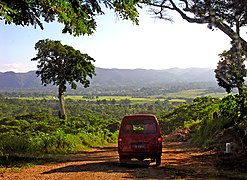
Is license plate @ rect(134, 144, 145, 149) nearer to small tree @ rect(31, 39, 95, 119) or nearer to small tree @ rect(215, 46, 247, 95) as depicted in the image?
small tree @ rect(215, 46, 247, 95)

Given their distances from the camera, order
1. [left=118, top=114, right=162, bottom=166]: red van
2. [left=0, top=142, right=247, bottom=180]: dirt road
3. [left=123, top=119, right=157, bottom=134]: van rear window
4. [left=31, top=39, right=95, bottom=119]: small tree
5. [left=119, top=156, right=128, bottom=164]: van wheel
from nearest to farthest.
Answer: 1. [left=0, top=142, right=247, bottom=180]: dirt road
2. [left=118, top=114, right=162, bottom=166]: red van
3. [left=119, top=156, right=128, bottom=164]: van wheel
4. [left=123, top=119, right=157, bottom=134]: van rear window
5. [left=31, top=39, right=95, bottom=119]: small tree

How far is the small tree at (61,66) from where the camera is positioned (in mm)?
44562

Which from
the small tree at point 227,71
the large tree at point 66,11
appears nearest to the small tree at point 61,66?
the small tree at point 227,71

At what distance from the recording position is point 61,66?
148 ft

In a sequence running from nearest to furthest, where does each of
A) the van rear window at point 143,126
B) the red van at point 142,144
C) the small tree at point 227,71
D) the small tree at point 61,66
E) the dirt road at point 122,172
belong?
the dirt road at point 122,172
the red van at point 142,144
the van rear window at point 143,126
the small tree at point 227,71
the small tree at point 61,66

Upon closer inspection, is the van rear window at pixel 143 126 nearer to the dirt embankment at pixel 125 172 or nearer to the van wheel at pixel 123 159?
the van wheel at pixel 123 159

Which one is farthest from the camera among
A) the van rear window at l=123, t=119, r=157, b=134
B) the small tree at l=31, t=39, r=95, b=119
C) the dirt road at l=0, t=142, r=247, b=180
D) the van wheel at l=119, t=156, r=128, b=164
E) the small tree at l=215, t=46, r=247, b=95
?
the small tree at l=31, t=39, r=95, b=119

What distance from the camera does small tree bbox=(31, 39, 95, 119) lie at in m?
44.6

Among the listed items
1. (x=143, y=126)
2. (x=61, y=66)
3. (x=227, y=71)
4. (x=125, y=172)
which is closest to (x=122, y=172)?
(x=125, y=172)

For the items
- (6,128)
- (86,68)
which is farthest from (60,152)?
(86,68)

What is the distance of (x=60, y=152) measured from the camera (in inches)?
717

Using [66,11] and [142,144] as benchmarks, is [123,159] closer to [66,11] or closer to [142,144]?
[142,144]

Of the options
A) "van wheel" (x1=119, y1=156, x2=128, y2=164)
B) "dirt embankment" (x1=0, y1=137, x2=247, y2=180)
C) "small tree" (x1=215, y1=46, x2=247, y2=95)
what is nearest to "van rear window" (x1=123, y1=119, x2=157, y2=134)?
"van wheel" (x1=119, y1=156, x2=128, y2=164)

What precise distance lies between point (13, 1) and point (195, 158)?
9.50m
